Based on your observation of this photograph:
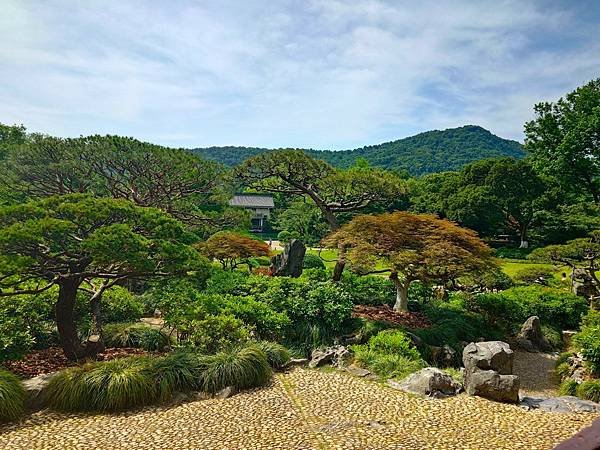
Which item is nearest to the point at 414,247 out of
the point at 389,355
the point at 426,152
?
the point at 389,355

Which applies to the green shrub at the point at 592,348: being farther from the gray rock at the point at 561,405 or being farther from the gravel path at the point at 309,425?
the gravel path at the point at 309,425

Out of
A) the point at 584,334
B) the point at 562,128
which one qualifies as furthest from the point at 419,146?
the point at 584,334

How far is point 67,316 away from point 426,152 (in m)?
90.7

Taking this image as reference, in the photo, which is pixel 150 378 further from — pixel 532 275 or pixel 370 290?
pixel 532 275

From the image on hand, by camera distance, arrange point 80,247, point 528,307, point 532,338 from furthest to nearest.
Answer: point 528,307 → point 532,338 → point 80,247

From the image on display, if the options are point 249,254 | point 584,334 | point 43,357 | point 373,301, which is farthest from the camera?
point 249,254

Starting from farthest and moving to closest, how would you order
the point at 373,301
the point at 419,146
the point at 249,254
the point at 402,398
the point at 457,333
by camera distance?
the point at 419,146 < the point at 249,254 < the point at 373,301 < the point at 457,333 < the point at 402,398

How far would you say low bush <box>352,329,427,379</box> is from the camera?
7.60 m

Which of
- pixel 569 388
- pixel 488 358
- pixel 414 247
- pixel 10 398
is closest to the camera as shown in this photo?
pixel 10 398

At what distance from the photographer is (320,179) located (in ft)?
53.9

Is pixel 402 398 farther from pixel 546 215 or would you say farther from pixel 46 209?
pixel 546 215

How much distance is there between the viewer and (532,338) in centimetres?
1226

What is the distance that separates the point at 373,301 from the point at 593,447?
1187 centimetres

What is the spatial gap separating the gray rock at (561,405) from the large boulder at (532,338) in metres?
5.86
